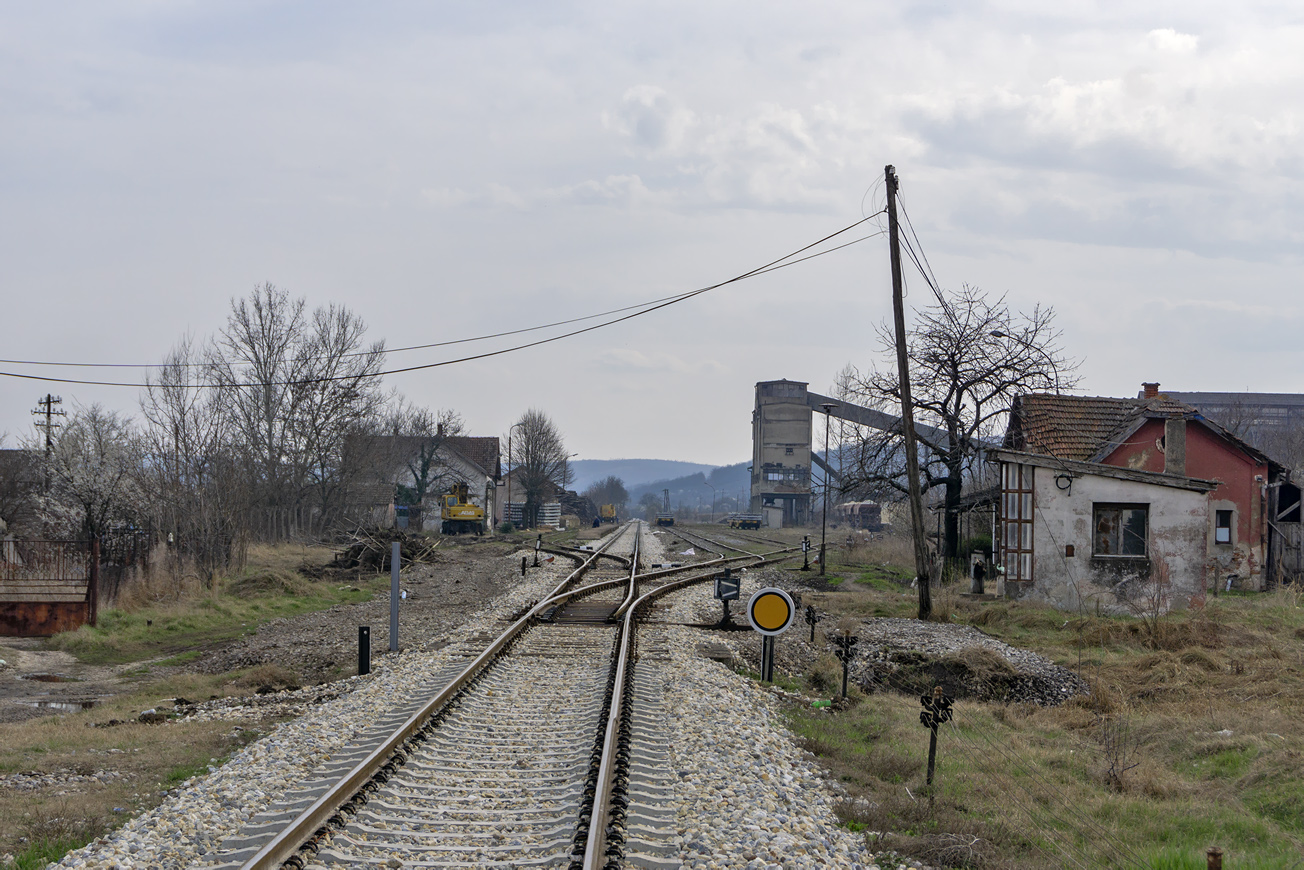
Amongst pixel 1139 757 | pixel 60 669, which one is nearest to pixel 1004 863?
pixel 1139 757

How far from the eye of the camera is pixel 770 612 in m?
10.6

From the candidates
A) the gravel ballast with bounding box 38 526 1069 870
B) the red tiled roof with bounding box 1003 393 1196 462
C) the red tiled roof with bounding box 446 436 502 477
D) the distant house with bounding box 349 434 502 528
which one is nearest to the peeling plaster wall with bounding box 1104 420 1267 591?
the red tiled roof with bounding box 1003 393 1196 462

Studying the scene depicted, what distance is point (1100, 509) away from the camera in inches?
751

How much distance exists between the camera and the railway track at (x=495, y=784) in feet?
16.7

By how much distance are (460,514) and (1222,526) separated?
41.8 m

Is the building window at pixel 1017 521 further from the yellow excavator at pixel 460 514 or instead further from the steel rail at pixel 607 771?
the yellow excavator at pixel 460 514

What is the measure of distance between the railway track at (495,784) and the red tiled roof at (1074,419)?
16.8m

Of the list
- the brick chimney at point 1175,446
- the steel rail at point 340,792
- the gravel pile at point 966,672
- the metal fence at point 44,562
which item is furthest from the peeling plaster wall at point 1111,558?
the metal fence at point 44,562

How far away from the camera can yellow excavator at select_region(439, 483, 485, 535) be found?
56.7m

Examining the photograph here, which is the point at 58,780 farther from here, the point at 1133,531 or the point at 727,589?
the point at 1133,531

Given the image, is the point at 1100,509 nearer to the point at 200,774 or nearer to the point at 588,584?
the point at 588,584

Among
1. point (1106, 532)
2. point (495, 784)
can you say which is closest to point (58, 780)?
point (495, 784)

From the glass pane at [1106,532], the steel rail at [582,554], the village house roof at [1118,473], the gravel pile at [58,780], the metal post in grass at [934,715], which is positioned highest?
the village house roof at [1118,473]

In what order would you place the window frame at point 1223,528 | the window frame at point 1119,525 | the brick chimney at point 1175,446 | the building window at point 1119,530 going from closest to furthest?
1. the window frame at point 1119,525
2. the building window at point 1119,530
3. the brick chimney at point 1175,446
4. the window frame at point 1223,528
